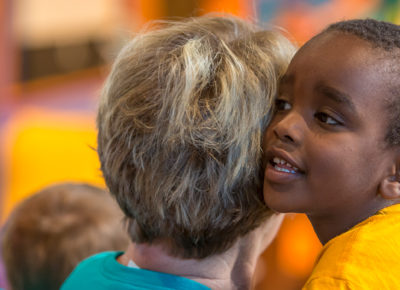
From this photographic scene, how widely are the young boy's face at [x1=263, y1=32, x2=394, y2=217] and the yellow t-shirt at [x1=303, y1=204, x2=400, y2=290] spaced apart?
0.08 meters

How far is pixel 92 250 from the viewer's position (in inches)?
59.1

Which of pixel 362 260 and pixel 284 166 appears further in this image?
pixel 284 166

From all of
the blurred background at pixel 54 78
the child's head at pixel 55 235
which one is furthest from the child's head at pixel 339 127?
the blurred background at pixel 54 78

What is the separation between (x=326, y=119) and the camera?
103 centimetres

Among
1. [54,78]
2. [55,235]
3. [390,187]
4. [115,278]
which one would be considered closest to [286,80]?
[390,187]

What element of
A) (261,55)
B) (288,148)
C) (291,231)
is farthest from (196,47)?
(291,231)

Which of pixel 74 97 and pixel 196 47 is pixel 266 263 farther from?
pixel 196 47

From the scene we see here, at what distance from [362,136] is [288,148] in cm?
13

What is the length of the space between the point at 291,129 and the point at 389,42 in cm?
23

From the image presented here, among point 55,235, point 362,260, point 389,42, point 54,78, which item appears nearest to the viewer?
point 362,260

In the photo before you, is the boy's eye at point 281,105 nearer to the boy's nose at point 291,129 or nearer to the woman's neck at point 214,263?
the boy's nose at point 291,129

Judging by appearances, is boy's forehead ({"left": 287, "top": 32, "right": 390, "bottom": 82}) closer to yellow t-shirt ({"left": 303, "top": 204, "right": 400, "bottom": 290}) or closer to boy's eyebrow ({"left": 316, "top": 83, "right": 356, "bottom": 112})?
boy's eyebrow ({"left": 316, "top": 83, "right": 356, "bottom": 112})

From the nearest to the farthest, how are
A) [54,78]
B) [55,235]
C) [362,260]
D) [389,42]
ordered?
[362,260]
[389,42]
[55,235]
[54,78]

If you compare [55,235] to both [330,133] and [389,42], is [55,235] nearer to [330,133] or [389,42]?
[330,133]
